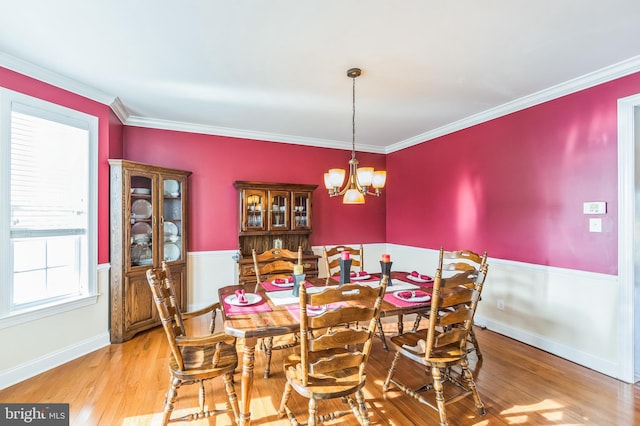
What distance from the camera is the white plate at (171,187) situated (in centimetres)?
385

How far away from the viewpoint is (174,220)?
390cm

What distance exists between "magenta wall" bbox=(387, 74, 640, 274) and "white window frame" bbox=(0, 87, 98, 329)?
4173mm

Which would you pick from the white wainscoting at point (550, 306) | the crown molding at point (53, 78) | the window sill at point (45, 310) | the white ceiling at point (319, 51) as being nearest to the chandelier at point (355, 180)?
the white ceiling at point (319, 51)

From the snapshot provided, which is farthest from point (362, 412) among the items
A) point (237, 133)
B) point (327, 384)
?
point (237, 133)

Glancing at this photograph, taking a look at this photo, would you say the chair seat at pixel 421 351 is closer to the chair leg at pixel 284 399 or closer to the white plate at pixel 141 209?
the chair leg at pixel 284 399

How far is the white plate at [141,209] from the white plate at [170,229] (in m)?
0.32

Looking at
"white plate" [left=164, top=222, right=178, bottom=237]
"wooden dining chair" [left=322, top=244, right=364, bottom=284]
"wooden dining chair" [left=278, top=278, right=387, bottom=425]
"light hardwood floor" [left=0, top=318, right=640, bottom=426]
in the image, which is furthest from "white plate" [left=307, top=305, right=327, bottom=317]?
"white plate" [left=164, top=222, right=178, bottom=237]

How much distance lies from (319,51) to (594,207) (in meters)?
2.75

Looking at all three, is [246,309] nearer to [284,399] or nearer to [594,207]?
[284,399]

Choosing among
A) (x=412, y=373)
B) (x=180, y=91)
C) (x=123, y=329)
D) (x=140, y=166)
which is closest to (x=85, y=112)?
(x=140, y=166)

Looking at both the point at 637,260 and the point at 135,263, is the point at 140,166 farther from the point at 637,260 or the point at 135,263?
the point at 637,260

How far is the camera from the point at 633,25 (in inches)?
79.5

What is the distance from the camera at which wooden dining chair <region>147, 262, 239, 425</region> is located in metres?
1.78

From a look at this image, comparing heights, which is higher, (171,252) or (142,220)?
(142,220)
